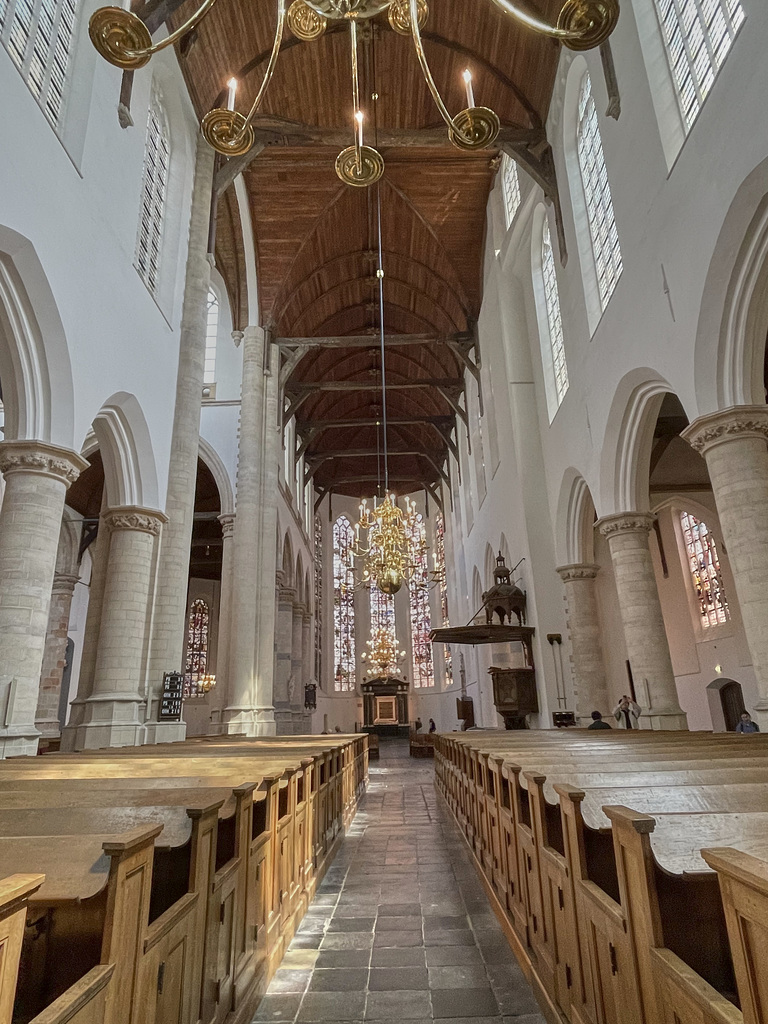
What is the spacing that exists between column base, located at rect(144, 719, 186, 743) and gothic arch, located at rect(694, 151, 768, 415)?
7.45m

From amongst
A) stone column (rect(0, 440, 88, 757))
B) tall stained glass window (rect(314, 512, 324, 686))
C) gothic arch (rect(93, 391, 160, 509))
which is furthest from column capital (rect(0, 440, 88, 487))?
tall stained glass window (rect(314, 512, 324, 686))

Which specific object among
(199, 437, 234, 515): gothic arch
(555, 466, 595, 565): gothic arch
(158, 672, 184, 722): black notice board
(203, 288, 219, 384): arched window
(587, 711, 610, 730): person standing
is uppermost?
(203, 288, 219, 384): arched window

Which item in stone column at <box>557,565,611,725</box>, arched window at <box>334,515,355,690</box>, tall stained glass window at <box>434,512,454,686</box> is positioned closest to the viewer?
stone column at <box>557,565,611,725</box>

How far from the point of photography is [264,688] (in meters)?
13.6

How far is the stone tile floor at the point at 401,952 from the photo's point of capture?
8.54ft

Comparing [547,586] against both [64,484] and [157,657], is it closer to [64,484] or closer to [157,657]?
[157,657]

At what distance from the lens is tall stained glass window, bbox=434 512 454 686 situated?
984 inches

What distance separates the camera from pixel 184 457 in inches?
374

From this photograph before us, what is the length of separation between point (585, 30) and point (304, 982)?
5482mm

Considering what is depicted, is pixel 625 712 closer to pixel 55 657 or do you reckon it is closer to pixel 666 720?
pixel 666 720

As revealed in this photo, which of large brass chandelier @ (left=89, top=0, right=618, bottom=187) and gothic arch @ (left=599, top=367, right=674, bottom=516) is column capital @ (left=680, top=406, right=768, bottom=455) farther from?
large brass chandelier @ (left=89, top=0, right=618, bottom=187)

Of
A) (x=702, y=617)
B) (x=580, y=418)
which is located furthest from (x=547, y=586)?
(x=702, y=617)

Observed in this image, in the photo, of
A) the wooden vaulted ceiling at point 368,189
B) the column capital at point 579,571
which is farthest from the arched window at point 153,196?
the column capital at point 579,571

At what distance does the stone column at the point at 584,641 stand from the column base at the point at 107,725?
6.90 m
